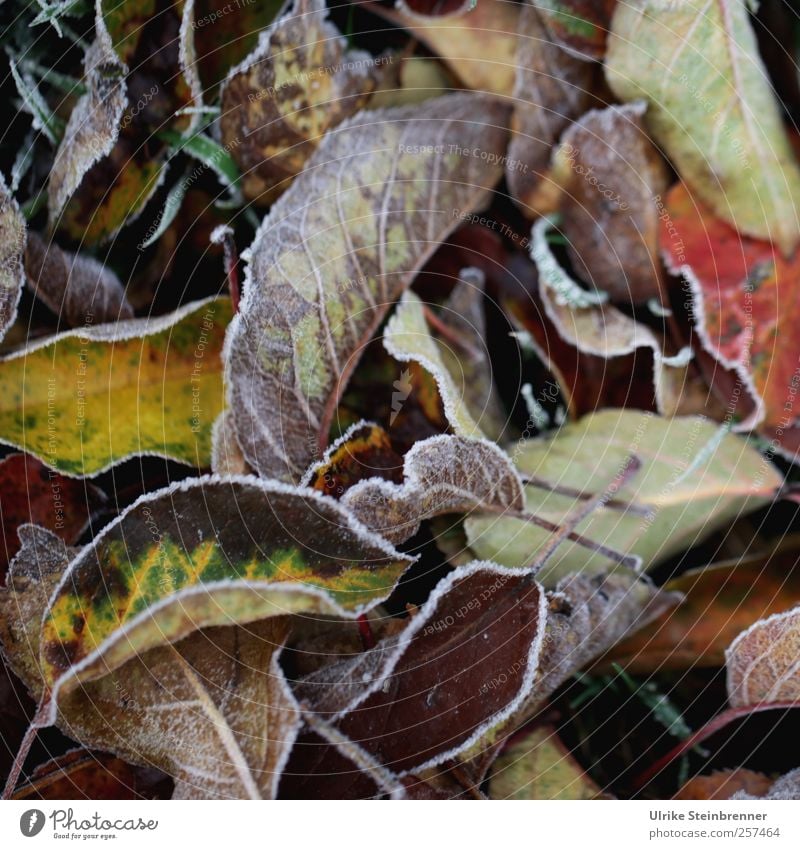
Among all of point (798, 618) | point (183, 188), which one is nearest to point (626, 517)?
point (798, 618)

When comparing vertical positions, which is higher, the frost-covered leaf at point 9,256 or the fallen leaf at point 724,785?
the frost-covered leaf at point 9,256

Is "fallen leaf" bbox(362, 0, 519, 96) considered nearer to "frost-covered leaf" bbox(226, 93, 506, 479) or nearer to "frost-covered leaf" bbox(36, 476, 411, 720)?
"frost-covered leaf" bbox(226, 93, 506, 479)

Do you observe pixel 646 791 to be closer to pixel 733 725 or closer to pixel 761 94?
pixel 733 725

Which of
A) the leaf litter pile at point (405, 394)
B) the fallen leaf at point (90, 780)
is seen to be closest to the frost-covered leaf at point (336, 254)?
the leaf litter pile at point (405, 394)

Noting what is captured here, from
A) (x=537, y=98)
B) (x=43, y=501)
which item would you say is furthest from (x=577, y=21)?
(x=43, y=501)

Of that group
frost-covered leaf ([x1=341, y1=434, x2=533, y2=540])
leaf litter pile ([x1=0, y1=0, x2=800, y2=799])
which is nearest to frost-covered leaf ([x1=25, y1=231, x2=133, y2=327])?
leaf litter pile ([x1=0, y1=0, x2=800, y2=799])

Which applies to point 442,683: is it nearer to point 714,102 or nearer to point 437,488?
point 437,488

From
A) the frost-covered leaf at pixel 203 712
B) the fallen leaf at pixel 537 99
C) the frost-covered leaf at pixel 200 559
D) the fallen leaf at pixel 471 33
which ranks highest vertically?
the fallen leaf at pixel 471 33

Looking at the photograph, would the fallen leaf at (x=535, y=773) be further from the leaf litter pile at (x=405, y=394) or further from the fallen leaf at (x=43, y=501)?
the fallen leaf at (x=43, y=501)
